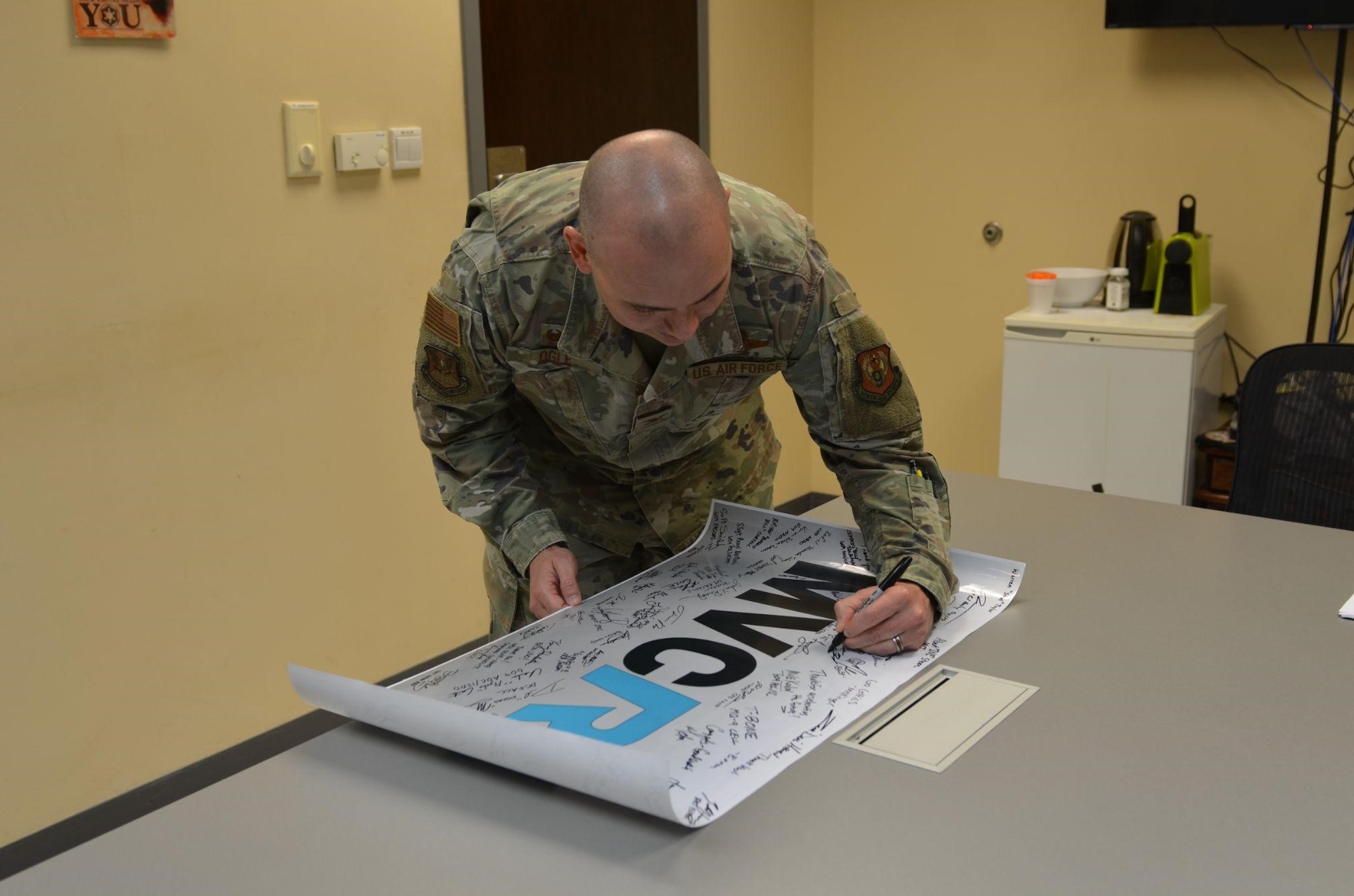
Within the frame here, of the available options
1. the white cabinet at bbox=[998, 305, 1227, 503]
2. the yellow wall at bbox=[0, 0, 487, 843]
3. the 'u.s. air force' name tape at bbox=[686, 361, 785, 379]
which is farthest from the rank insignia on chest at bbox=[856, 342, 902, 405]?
the white cabinet at bbox=[998, 305, 1227, 503]

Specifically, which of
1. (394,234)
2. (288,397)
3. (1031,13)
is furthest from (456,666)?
(1031,13)

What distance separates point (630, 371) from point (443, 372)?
238mm

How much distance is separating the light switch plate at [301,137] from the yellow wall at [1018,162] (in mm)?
1886

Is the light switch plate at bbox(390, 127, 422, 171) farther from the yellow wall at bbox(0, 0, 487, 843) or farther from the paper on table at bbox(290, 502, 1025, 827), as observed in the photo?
the paper on table at bbox(290, 502, 1025, 827)

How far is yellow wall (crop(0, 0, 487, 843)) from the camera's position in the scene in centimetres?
209

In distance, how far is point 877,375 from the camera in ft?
Result: 4.80

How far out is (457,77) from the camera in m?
2.71

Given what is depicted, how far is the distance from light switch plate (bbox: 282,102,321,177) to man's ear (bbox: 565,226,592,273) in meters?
1.25

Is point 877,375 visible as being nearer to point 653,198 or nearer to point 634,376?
point 634,376

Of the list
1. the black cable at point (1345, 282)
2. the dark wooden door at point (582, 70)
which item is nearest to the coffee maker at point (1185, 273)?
the black cable at point (1345, 282)

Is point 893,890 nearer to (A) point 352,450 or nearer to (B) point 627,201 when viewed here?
(B) point 627,201

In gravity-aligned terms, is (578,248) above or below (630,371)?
→ above

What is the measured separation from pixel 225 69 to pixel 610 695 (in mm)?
1631

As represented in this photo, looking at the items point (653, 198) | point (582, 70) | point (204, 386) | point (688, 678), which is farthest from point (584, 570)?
point (582, 70)
